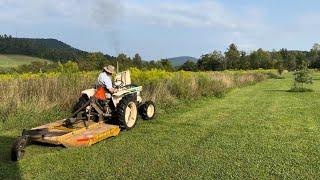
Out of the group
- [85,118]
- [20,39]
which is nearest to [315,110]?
[85,118]

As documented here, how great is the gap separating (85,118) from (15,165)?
9.64 feet

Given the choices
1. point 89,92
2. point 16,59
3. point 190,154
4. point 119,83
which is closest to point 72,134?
point 89,92

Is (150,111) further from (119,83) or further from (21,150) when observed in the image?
(21,150)

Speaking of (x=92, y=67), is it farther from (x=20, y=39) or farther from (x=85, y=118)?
(x=20, y=39)

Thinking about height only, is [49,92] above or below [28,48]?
below

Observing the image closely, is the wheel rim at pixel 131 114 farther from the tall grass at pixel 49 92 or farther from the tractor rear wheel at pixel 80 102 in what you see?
the tall grass at pixel 49 92

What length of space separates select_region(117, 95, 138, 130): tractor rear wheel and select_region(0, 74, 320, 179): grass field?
27 centimetres

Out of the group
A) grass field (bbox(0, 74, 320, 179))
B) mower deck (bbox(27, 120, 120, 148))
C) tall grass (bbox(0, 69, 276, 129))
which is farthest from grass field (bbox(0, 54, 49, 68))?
mower deck (bbox(27, 120, 120, 148))

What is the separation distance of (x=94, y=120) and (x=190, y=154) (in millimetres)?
3125

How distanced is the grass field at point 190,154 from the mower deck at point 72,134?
0.17 meters

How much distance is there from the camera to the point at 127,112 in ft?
37.6

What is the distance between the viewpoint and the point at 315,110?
1575cm

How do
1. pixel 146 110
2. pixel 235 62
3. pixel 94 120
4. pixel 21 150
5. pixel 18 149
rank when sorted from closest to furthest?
pixel 18 149 → pixel 21 150 → pixel 94 120 → pixel 146 110 → pixel 235 62

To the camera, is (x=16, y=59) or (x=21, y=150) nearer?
(x=21, y=150)
